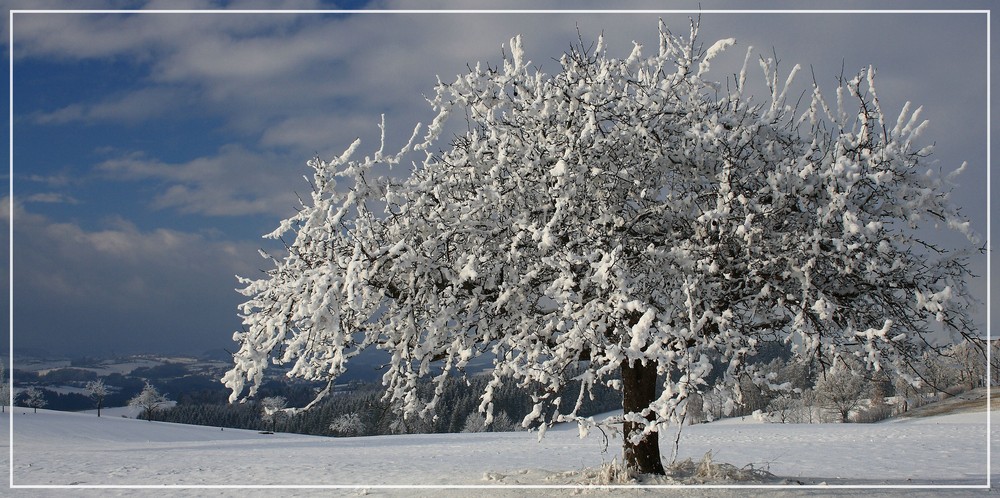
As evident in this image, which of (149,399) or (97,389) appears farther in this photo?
(149,399)

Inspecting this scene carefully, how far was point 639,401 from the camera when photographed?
10992mm

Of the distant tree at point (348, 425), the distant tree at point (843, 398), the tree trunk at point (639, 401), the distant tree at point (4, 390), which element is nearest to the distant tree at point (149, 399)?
the distant tree at point (4, 390)

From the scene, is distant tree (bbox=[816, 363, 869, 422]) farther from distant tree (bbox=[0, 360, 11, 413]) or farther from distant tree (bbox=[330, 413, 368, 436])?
distant tree (bbox=[0, 360, 11, 413])

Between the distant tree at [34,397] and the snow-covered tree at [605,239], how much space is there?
8147cm

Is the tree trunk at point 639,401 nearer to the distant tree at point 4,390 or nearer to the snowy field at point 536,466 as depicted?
the snowy field at point 536,466

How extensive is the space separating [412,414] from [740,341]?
4.88m

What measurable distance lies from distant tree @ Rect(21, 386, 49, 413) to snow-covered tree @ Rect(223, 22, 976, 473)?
8147 cm

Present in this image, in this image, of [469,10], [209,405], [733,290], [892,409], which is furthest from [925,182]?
Result: [209,405]

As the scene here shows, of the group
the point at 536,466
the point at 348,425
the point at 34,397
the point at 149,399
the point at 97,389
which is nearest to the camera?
the point at 536,466

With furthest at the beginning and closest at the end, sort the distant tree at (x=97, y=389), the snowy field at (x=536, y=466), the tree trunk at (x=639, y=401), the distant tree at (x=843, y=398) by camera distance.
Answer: the distant tree at (x=97, y=389) < the distant tree at (x=843, y=398) < the snowy field at (x=536, y=466) < the tree trunk at (x=639, y=401)

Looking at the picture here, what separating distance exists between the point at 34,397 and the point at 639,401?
87500mm

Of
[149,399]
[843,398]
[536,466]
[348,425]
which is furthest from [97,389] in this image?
[536,466]

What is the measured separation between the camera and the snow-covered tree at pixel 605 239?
8.34 metres

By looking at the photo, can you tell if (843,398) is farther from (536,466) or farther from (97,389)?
(97,389)
